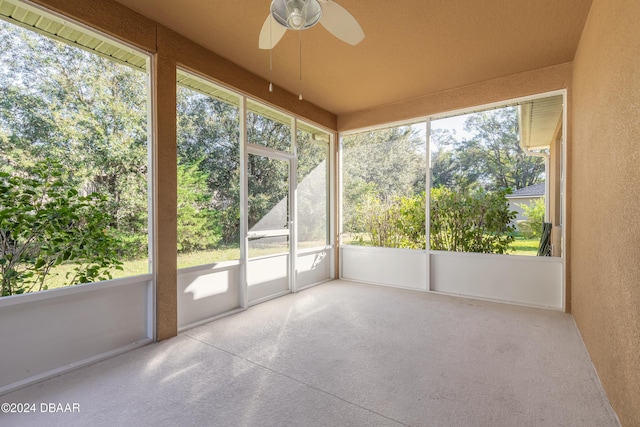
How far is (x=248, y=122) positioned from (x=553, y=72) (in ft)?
12.2

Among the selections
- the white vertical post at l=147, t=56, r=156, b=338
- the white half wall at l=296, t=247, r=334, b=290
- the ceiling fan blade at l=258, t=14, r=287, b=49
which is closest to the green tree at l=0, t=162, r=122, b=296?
the white vertical post at l=147, t=56, r=156, b=338

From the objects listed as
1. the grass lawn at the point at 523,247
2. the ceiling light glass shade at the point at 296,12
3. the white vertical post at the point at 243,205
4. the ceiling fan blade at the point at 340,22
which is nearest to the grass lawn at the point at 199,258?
the grass lawn at the point at 523,247

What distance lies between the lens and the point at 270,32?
218 centimetres

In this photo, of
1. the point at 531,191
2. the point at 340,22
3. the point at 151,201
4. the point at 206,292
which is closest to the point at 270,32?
the point at 340,22

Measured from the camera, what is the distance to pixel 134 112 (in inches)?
108

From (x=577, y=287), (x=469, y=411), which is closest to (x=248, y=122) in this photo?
(x=469, y=411)

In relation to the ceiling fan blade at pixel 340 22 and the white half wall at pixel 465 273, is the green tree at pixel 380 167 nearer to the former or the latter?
the white half wall at pixel 465 273

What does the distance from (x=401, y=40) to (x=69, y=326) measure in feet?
12.5

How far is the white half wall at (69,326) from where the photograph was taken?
6.86 feet

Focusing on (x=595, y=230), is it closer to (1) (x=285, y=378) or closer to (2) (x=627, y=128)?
(2) (x=627, y=128)

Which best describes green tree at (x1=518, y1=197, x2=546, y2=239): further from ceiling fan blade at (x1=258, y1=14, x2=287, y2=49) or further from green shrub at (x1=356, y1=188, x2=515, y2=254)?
ceiling fan blade at (x1=258, y1=14, x2=287, y2=49)

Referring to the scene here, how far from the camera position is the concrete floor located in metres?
1.80

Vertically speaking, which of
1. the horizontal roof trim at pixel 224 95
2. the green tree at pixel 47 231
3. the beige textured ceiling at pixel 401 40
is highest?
the beige textured ceiling at pixel 401 40

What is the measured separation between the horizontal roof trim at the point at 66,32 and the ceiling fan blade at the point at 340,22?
1836 mm
